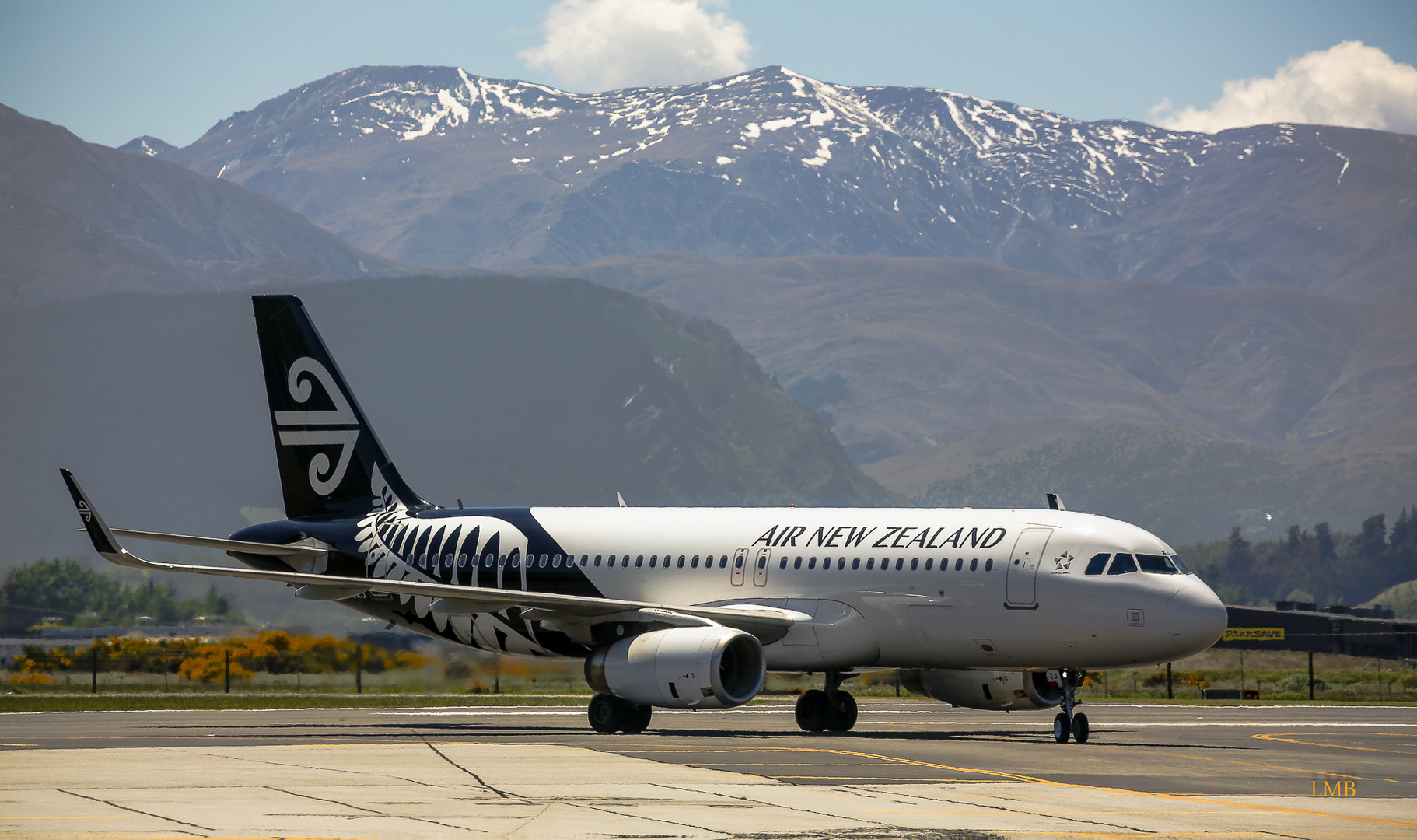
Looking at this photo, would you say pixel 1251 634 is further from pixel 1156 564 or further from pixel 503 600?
pixel 503 600

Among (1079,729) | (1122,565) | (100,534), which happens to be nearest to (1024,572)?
(1122,565)

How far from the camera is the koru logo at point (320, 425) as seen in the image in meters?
42.7

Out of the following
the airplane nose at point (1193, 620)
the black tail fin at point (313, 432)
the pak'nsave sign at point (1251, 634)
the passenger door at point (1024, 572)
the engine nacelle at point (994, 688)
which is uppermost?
the black tail fin at point (313, 432)

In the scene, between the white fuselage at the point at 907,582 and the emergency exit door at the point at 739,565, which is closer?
the white fuselage at the point at 907,582

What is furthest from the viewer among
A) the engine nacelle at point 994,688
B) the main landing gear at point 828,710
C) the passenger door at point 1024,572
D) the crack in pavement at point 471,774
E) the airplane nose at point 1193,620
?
the main landing gear at point 828,710

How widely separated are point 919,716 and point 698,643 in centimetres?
1166

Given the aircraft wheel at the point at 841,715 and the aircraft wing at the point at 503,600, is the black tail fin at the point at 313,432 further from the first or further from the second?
the aircraft wheel at the point at 841,715

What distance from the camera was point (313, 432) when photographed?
42.9 m

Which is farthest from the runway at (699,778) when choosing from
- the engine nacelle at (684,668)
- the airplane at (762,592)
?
the airplane at (762,592)

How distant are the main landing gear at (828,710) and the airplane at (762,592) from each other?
0.12ft

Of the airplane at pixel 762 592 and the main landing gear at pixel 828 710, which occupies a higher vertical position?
the airplane at pixel 762 592

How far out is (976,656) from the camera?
110ft

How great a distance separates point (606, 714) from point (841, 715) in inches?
201

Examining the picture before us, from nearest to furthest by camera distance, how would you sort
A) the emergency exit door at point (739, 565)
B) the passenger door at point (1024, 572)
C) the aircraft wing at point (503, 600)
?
the passenger door at point (1024, 572), the aircraft wing at point (503, 600), the emergency exit door at point (739, 565)
